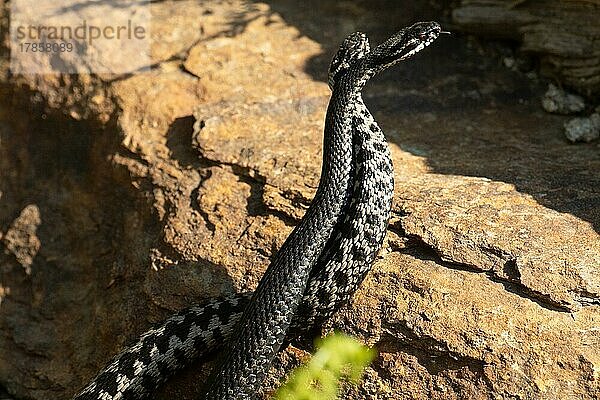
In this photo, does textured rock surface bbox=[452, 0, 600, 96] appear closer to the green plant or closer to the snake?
the snake

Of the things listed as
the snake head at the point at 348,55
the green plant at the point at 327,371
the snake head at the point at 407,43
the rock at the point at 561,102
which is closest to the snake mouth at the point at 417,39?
the snake head at the point at 407,43

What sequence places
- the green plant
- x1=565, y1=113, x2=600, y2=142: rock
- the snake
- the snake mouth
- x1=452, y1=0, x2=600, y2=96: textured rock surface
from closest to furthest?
the green plant → the snake → the snake mouth → x1=565, y1=113, x2=600, y2=142: rock → x1=452, y1=0, x2=600, y2=96: textured rock surface

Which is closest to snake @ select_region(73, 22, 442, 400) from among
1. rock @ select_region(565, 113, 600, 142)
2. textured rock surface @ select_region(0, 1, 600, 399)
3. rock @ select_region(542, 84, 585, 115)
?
textured rock surface @ select_region(0, 1, 600, 399)

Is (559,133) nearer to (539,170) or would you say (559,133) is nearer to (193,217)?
(539,170)

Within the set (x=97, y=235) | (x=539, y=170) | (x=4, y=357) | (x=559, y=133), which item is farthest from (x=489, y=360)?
(x=4, y=357)

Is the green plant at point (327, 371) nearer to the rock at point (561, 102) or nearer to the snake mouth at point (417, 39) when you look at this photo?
the snake mouth at point (417, 39)
